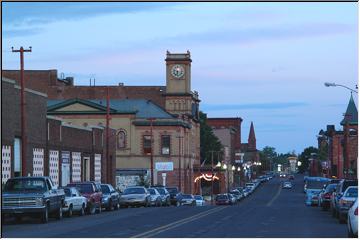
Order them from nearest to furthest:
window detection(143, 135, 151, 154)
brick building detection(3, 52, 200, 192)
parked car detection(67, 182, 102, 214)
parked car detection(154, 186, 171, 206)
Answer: parked car detection(67, 182, 102, 214)
parked car detection(154, 186, 171, 206)
brick building detection(3, 52, 200, 192)
window detection(143, 135, 151, 154)

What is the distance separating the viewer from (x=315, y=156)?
195375 mm

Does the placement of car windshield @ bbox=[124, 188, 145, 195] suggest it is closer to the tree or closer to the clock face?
the clock face

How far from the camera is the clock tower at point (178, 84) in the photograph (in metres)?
112

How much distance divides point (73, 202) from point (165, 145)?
216 ft

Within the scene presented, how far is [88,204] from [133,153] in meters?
60.9

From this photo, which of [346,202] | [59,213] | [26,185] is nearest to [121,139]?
[59,213]

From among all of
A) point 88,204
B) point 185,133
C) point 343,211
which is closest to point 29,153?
point 88,204

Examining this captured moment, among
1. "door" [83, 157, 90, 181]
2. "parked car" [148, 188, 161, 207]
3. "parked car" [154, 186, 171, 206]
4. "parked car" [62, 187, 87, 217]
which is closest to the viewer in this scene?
"parked car" [62, 187, 87, 217]

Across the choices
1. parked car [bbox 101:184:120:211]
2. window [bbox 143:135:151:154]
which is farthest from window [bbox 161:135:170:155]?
parked car [bbox 101:184:120:211]

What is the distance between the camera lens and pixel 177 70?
112 m

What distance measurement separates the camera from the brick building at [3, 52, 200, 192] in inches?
4126

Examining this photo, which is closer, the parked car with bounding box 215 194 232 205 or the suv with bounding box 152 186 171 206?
the suv with bounding box 152 186 171 206

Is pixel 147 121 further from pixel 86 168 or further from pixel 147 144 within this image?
pixel 86 168

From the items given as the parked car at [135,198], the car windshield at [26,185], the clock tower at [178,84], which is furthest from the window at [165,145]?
the car windshield at [26,185]
